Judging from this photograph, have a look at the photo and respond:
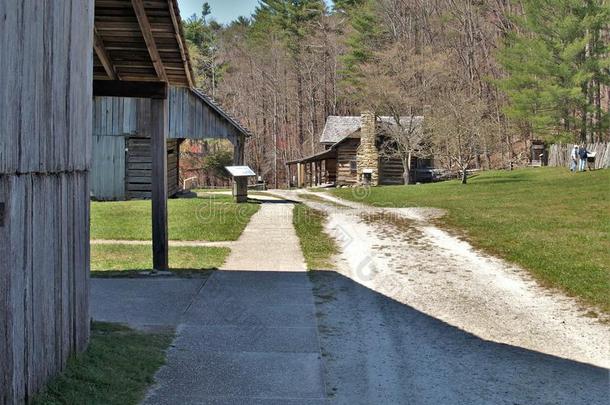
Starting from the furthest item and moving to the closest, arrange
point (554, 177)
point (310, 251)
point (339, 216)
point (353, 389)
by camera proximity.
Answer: point (554, 177) < point (339, 216) < point (310, 251) < point (353, 389)

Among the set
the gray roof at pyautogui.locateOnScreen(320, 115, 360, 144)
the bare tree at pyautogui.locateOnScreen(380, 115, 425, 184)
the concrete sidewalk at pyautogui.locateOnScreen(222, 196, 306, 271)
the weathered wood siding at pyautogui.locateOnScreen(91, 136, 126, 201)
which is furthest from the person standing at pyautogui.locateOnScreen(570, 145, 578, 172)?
the weathered wood siding at pyautogui.locateOnScreen(91, 136, 126, 201)

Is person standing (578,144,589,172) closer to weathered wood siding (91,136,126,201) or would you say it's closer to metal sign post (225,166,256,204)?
metal sign post (225,166,256,204)

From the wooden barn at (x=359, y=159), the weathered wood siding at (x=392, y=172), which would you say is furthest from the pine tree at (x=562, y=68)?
the weathered wood siding at (x=392, y=172)

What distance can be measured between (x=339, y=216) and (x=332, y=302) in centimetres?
1345

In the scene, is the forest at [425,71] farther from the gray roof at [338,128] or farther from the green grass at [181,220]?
the green grass at [181,220]

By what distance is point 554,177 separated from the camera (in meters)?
38.0

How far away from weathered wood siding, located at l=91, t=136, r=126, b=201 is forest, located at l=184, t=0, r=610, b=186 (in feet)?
67.4

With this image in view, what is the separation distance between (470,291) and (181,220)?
1176 cm

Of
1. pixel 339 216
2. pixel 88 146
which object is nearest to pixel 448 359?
pixel 88 146

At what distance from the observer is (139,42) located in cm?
1079

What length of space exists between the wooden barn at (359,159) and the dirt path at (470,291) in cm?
3471

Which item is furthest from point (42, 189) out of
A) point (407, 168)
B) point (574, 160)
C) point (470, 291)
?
point (407, 168)

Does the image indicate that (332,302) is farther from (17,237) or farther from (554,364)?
(17,237)

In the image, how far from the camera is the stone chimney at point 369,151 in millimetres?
53188
